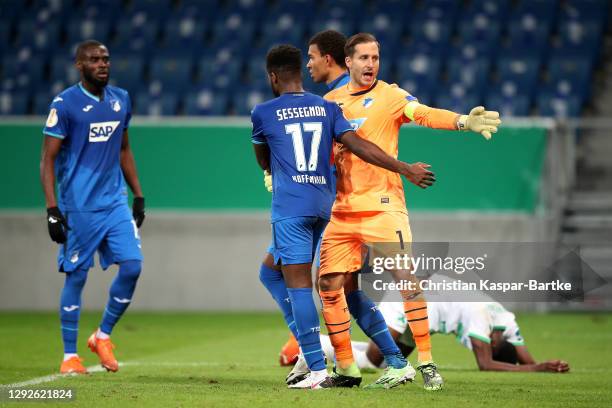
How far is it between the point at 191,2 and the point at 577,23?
6.16 metres

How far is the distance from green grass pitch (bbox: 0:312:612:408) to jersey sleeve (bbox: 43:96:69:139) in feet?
5.70

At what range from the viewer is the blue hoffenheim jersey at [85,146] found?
26.9ft

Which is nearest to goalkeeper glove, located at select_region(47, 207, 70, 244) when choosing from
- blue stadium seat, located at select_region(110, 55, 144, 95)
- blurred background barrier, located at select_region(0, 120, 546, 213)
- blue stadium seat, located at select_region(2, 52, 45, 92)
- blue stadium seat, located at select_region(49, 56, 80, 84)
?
blurred background barrier, located at select_region(0, 120, 546, 213)

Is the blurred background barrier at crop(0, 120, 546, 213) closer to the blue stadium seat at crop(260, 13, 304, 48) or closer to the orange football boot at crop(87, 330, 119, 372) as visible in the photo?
the blue stadium seat at crop(260, 13, 304, 48)

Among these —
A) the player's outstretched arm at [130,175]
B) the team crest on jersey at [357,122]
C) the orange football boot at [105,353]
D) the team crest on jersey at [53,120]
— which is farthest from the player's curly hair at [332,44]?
the orange football boot at [105,353]

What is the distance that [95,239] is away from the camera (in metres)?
8.27

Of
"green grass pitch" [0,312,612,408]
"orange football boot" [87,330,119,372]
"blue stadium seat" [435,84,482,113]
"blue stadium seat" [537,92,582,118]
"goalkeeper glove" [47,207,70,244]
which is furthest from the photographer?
"blue stadium seat" [537,92,582,118]

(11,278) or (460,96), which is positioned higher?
(460,96)

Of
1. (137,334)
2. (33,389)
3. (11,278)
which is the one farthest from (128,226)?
(11,278)

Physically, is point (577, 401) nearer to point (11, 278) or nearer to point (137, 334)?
point (137, 334)

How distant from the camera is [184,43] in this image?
1773cm

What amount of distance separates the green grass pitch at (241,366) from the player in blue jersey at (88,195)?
0.51m

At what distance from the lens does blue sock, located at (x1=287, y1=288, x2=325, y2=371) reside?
21.9 ft

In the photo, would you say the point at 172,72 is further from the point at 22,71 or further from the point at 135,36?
the point at 22,71
